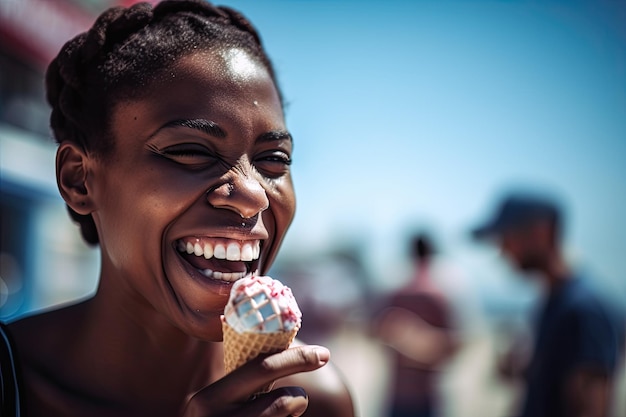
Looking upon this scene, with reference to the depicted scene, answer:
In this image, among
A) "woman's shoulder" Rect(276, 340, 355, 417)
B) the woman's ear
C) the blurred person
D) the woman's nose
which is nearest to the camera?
the woman's nose

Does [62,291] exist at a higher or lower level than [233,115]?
lower

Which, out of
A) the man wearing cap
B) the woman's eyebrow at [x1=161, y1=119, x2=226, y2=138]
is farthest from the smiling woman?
the man wearing cap

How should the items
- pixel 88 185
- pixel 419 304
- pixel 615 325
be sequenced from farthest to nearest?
pixel 419 304 → pixel 615 325 → pixel 88 185

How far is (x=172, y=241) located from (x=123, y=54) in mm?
527

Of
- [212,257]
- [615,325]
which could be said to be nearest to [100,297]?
[212,257]

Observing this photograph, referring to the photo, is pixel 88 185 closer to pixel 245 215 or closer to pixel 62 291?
pixel 245 215

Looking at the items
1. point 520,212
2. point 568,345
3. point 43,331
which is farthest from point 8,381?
point 520,212

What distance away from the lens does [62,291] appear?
977 cm

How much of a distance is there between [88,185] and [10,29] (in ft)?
18.4

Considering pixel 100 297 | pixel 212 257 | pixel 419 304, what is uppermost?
pixel 212 257

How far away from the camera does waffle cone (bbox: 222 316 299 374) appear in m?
1.41

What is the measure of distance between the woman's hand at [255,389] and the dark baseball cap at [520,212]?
148 inches

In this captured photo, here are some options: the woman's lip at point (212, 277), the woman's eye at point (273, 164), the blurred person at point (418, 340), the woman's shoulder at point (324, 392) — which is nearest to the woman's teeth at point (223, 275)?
the woman's lip at point (212, 277)

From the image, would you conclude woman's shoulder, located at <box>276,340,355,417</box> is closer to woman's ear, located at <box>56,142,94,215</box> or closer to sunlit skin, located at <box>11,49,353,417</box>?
sunlit skin, located at <box>11,49,353,417</box>
